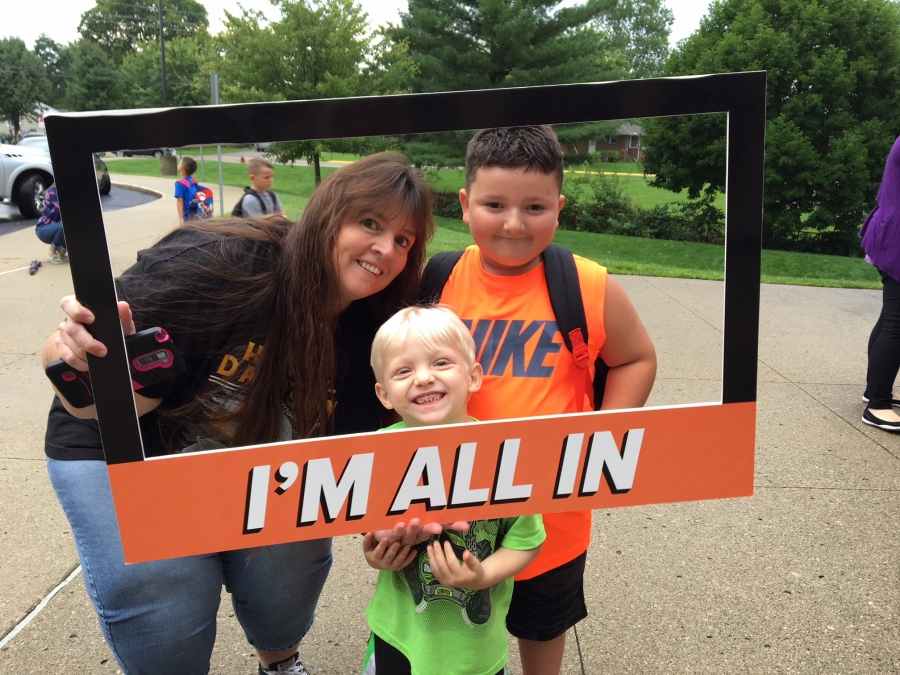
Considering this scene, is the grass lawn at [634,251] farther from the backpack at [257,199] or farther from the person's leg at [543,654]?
the person's leg at [543,654]

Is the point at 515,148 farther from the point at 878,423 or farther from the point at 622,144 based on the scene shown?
the point at 878,423

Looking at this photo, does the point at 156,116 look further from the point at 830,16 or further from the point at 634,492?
the point at 830,16

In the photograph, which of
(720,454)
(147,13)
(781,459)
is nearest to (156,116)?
(720,454)

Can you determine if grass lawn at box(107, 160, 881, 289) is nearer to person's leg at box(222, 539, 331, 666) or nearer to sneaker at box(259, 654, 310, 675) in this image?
person's leg at box(222, 539, 331, 666)

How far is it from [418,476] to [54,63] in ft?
217

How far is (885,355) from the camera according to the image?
3.90m

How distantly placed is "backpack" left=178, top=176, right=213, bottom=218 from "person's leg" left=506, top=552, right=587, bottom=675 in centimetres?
123

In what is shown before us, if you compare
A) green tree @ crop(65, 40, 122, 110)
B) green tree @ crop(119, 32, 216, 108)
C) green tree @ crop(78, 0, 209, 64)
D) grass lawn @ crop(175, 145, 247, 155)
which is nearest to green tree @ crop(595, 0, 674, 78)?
green tree @ crop(119, 32, 216, 108)

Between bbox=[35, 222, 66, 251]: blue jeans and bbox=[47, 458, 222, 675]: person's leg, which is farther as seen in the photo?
bbox=[35, 222, 66, 251]: blue jeans

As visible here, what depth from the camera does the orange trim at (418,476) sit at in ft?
4.19

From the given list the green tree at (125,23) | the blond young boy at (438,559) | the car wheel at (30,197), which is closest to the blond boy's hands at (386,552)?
the blond young boy at (438,559)

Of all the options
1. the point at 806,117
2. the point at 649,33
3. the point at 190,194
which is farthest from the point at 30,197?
the point at 649,33

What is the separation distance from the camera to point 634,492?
53.8 inches

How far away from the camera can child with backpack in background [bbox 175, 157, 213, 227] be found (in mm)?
1458
